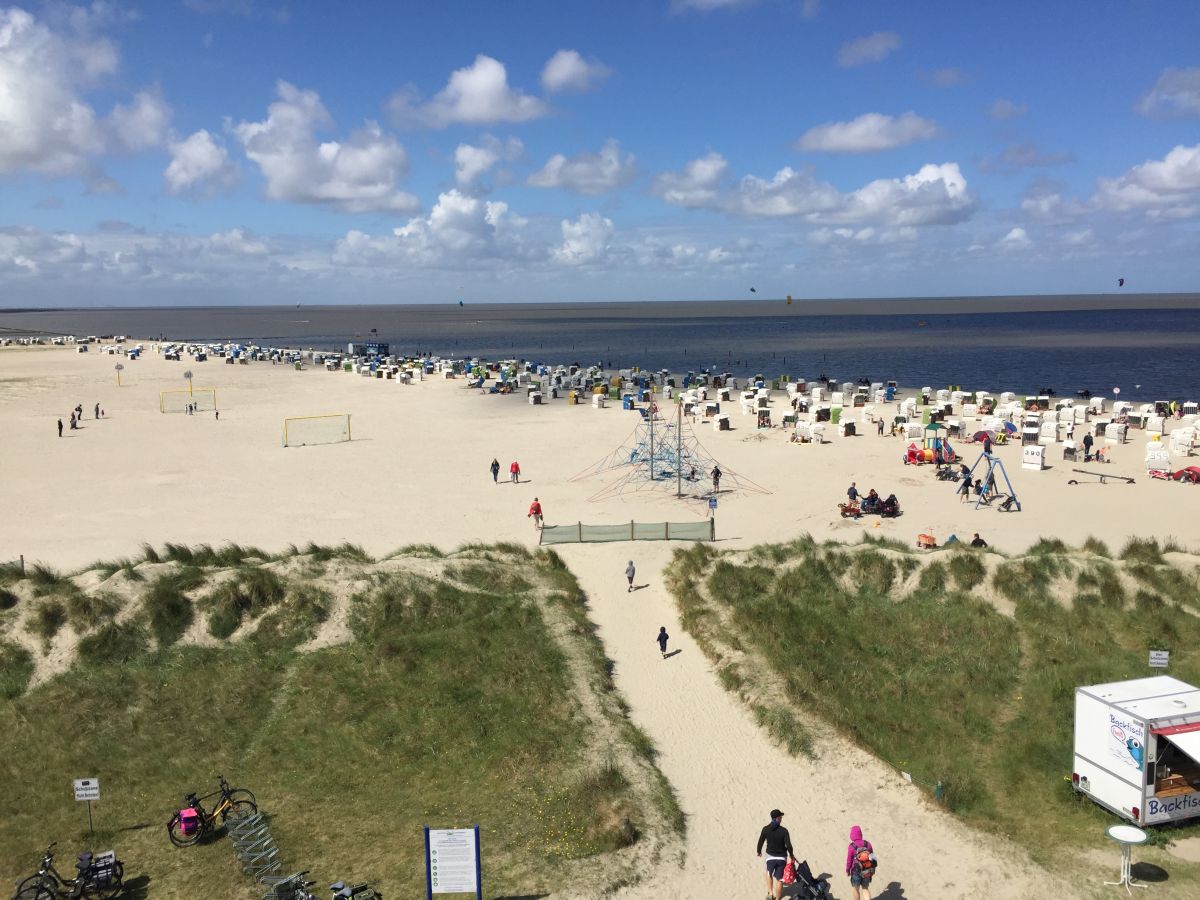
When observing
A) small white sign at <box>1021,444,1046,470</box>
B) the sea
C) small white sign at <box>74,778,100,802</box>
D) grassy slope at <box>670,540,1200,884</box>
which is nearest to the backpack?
grassy slope at <box>670,540,1200,884</box>

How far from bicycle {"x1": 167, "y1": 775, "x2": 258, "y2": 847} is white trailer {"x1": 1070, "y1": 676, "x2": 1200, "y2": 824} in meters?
12.0

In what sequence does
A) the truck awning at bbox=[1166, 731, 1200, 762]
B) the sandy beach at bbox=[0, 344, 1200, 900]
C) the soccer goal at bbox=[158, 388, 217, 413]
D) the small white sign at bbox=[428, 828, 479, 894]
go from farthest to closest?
the soccer goal at bbox=[158, 388, 217, 413] → the sandy beach at bbox=[0, 344, 1200, 900] → the truck awning at bbox=[1166, 731, 1200, 762] → the small white sign at bbox=[428, 828, 479, 894]

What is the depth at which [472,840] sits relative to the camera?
404 inches

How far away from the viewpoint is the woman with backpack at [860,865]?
35.1 feet

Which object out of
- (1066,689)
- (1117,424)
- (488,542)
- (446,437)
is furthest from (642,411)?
(1066,689)

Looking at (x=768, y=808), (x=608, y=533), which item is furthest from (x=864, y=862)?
(x=608, y=533)

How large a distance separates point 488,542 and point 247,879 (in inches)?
628

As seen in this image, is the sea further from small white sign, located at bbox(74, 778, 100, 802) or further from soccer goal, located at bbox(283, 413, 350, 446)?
small white sign, located at bbox(74, 778, 100, 802)

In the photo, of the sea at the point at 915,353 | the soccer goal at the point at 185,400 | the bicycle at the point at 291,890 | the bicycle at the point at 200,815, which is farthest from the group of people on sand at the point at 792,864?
the sea at the point at 915,353

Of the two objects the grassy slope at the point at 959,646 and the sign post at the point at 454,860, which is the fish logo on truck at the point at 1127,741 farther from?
the sign post at the point at 454,860

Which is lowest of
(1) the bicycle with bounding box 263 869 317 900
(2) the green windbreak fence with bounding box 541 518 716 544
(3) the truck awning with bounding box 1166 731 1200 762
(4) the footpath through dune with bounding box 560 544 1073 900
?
(4) the footpath through dune with bounding box 560 544 1073 900

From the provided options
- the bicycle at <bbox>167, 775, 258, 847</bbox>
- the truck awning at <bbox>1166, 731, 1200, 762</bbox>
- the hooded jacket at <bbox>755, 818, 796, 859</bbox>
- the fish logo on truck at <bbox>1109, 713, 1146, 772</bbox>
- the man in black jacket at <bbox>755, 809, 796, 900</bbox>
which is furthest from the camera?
the bicycle at <bbox>167, 775, 258, 847</bbox>

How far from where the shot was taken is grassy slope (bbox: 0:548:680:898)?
1210cm

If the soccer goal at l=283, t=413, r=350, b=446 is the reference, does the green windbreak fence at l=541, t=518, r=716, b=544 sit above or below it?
below
